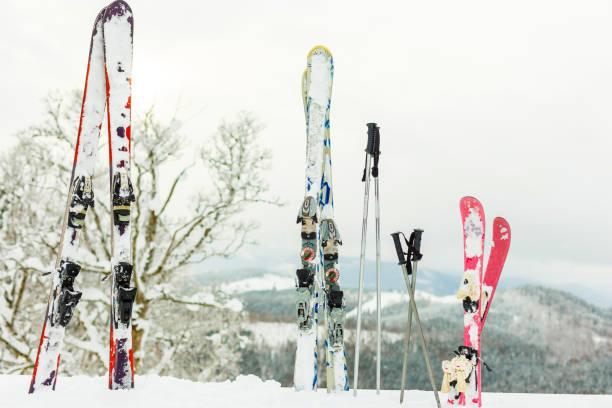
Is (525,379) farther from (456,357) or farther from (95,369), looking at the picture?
(456,357)

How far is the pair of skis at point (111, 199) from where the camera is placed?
123 inches

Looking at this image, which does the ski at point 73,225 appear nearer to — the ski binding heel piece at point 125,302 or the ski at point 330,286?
the ski binding heel piece at point 125,302

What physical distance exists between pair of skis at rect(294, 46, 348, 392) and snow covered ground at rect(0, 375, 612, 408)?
0.74 ft

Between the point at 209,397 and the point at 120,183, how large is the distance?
1.54m

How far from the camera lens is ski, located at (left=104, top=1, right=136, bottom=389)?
3.13 m

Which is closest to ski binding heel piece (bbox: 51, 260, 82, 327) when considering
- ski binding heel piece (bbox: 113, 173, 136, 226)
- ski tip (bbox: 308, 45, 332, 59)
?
ski binding heel piece (bbox: 113, 173, 136, 226)

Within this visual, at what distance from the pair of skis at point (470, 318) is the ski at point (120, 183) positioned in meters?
2.09

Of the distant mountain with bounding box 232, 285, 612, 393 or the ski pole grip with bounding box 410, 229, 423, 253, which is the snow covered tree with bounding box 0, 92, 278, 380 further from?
the distant mountain with bounding box 232, 285, 612, 393

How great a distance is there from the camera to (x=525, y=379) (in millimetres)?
36125

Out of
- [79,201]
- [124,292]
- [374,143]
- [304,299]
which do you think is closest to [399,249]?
[304,299]

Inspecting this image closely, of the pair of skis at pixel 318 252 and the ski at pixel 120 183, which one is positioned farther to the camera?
the pair of skis at pixel 318 252

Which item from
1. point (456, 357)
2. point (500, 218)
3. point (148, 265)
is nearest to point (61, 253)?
point (456, 357)

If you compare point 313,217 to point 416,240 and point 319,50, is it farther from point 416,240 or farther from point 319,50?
point 319,50

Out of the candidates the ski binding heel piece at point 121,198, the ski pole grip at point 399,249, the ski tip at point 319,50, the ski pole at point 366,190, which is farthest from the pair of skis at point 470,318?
the ski binding heel piece at point 121,198
